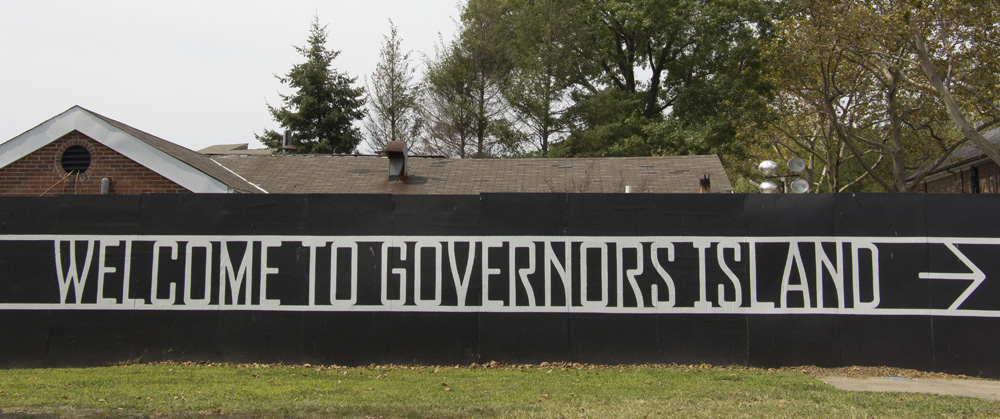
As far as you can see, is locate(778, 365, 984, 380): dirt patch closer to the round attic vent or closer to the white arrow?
the white arrow

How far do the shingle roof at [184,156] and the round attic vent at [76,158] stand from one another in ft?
2.40

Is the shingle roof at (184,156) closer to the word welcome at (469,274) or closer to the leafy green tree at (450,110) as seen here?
the word welcome at (469,274)

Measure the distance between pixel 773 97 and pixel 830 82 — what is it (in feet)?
12.6

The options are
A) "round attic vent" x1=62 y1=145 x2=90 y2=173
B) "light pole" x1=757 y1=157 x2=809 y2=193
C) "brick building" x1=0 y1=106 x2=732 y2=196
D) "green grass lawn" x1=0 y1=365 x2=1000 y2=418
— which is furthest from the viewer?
"round attic vent" x1=62 y1=145 x2=90 y2=173

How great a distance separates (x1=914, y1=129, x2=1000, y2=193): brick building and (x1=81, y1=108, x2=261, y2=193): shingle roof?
23927 millimetres

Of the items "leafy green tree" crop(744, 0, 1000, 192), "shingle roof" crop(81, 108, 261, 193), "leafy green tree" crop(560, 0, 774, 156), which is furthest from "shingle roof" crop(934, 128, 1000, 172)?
"shingle roof" crop(81, 108, 261, 193)

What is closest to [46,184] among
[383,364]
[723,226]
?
[383,364]

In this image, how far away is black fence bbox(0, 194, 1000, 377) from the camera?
825 cm

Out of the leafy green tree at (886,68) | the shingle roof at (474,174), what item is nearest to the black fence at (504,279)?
the shingle roof at (474,174)

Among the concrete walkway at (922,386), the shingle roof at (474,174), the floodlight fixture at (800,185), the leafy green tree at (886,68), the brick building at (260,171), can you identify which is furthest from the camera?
the leafy green tree at (886,68)

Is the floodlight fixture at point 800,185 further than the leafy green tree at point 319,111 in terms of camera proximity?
No

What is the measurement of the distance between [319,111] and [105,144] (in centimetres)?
2082

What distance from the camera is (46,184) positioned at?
13.5m

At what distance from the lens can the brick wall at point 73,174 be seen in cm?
→ 1348
